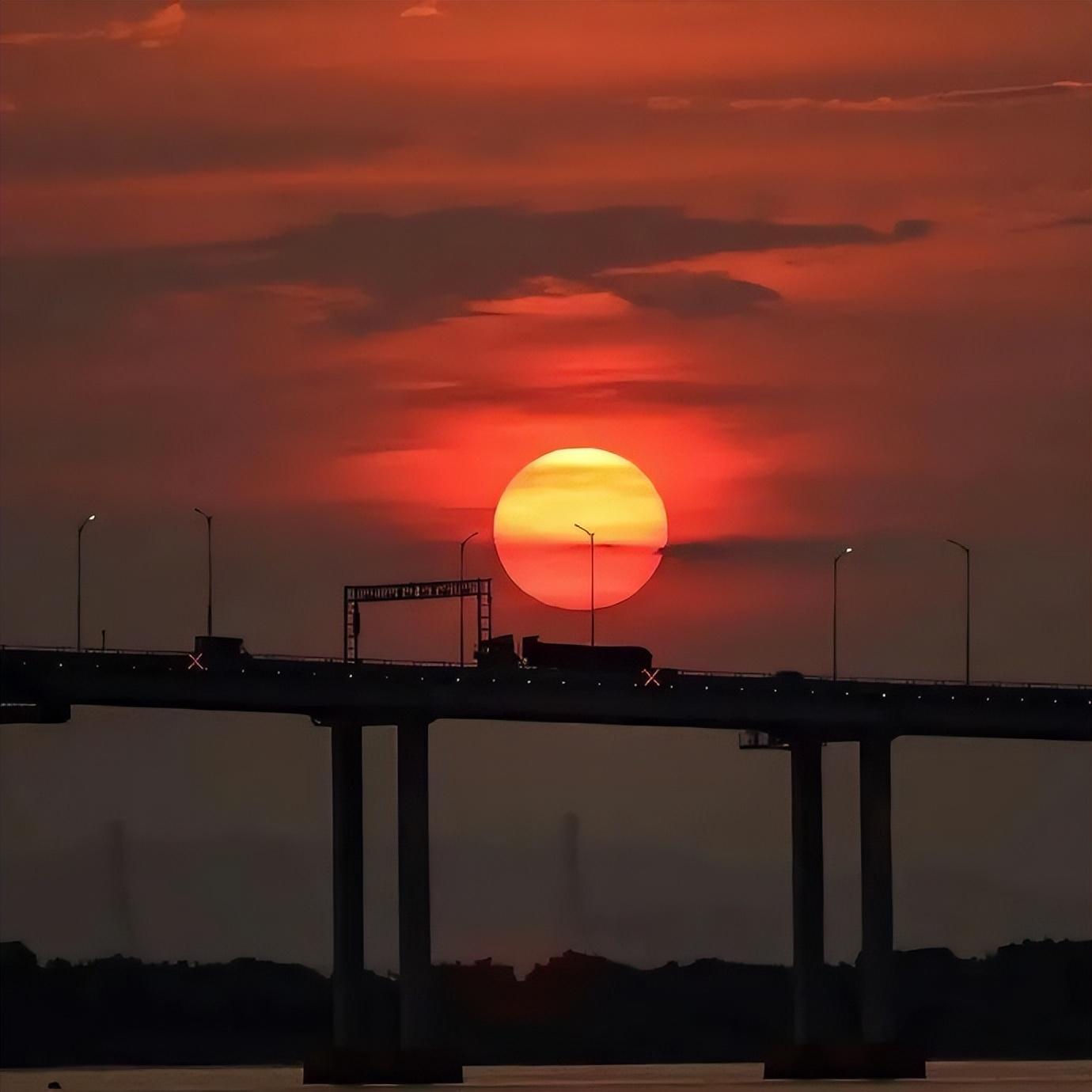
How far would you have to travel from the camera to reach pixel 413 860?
535 ft

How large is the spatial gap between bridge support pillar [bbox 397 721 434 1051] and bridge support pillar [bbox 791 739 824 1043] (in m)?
28.2

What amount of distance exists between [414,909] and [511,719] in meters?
13.1

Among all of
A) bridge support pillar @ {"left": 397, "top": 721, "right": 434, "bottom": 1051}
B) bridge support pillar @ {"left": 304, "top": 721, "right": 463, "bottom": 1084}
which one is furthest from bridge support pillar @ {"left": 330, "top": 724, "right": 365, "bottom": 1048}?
bridge support pillar @ {"left": 397, "top": 721, "right": 434, "bottom": 1051}

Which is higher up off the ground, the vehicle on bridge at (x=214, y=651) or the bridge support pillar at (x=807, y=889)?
the vehicle on bridge at (x=214, y=651)

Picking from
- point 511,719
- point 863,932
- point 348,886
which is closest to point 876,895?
point 863,932

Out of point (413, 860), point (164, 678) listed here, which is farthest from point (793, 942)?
point (164, 678)

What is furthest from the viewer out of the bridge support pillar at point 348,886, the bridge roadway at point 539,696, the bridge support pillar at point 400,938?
the bridge support pillar at point 348,886

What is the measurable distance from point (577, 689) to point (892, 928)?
82.3 feet

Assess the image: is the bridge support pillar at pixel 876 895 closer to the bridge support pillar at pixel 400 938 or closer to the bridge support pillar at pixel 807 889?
the bridge support pillar at pixel 807 889

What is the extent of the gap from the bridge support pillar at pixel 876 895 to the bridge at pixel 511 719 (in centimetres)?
10

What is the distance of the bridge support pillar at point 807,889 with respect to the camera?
600ft

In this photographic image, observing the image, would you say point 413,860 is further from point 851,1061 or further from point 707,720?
point 851,1061

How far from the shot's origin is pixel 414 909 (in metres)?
162

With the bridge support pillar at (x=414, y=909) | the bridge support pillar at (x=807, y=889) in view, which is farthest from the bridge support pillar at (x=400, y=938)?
the bridge support pillar at (x=807, y=889)
